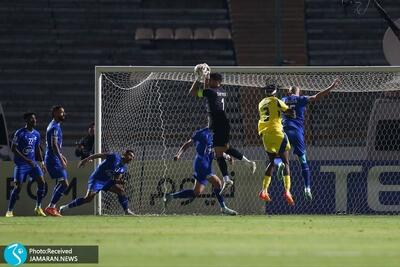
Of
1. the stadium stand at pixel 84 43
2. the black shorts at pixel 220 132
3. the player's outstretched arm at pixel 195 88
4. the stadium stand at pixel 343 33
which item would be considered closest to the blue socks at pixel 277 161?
the black shorts at pixel 220 132

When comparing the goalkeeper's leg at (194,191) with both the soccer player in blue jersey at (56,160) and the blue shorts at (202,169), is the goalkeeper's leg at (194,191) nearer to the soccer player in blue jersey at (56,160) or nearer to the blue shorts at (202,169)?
the blue shorts at (202,169)

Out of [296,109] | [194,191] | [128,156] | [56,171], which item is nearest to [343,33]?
[296,109]

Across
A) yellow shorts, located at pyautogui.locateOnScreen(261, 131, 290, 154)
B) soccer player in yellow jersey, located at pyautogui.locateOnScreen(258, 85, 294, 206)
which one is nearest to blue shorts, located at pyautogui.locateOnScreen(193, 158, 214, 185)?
soccer player in yellow jersey, located at pyautogui.locateOnScreen(258, 85, 294, 206)

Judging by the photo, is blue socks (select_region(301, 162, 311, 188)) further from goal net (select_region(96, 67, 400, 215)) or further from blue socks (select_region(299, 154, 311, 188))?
goal net (select_region(96, 67, 400, 215))

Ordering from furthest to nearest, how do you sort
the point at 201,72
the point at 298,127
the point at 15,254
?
the point at 298,127 → the point at 201,72 → the point at 15,254

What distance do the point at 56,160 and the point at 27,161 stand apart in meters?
0.58

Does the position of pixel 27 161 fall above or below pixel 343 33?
below

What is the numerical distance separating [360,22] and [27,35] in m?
10.2

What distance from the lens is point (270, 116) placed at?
62.1 ft

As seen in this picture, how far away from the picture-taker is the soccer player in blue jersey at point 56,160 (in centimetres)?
1912

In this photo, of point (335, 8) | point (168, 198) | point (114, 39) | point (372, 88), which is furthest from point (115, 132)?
point (335, 8)

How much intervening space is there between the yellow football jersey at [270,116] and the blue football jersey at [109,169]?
93.1 inches

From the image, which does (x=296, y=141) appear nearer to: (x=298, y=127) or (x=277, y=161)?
(x=298, y=127)

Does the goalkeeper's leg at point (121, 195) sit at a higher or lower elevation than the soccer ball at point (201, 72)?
lower
